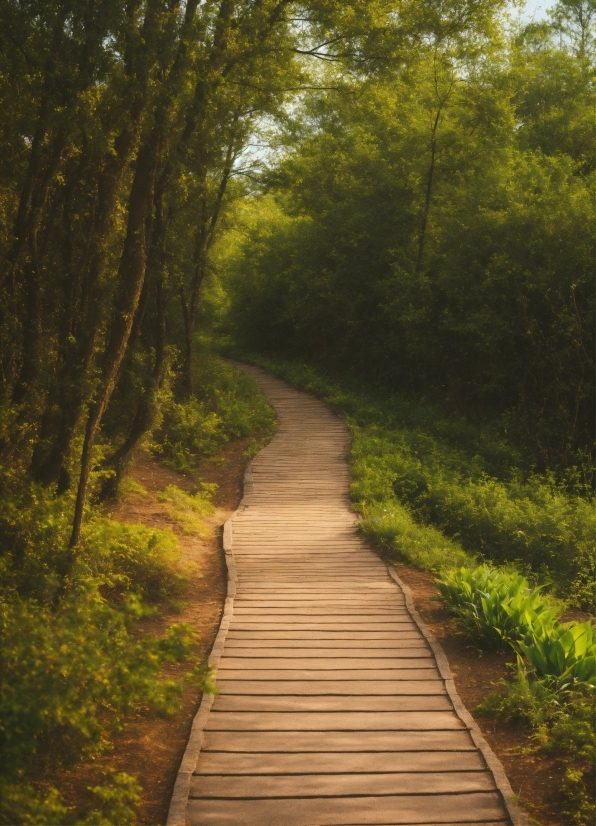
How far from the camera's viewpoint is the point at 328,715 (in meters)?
5.49

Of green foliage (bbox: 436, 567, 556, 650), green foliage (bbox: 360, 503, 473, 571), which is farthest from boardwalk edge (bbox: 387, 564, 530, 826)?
green foliage (bbox: 360, 503, 473, 571)

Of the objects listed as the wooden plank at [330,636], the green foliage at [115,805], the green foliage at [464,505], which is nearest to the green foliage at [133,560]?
the wooden plank at [330,636]

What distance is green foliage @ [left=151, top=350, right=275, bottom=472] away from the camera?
14961 millimetres

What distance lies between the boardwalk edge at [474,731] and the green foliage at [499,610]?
34cm

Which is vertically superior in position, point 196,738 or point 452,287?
point 452,287

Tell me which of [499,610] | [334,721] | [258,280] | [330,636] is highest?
[258,280]

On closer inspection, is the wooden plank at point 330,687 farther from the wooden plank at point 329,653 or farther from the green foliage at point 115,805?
the green foliage at point 115,805

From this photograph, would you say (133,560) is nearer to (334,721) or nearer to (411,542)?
(411,542)

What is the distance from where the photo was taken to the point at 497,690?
607 cm

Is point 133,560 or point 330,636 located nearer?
point 330,636

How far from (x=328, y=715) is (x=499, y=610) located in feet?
6.54

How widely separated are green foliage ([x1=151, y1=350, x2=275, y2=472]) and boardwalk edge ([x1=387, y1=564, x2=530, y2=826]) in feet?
22.5

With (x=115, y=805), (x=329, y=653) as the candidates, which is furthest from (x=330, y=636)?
(x=115, y=805)

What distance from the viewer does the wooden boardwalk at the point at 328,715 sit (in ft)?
14.5
